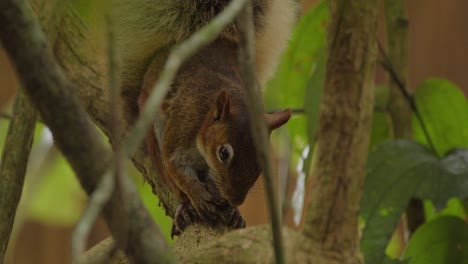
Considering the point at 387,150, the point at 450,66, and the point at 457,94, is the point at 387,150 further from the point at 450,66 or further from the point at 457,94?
the point at 450,66

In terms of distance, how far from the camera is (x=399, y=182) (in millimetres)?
1609

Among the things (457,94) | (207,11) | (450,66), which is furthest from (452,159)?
(450,66)

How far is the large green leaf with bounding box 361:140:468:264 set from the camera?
1526 millimetres

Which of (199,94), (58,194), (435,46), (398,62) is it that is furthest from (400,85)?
(435,46)

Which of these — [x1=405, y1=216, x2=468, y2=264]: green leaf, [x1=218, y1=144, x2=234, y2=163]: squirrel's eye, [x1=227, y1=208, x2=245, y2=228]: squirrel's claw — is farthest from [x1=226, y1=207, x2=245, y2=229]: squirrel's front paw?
[x1=405, y1=216, x2=468, y2=264]: green leaf

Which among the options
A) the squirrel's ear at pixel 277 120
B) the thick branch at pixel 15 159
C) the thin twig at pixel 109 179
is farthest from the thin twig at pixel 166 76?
the squirrel's ear at pixel 277 120

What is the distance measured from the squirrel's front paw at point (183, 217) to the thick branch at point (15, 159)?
0.31 m

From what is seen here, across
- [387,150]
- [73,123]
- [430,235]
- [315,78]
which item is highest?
[73,123]

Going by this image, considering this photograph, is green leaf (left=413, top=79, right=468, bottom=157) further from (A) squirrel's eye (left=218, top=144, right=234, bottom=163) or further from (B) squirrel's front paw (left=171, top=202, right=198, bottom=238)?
(B) squirrel's front paw (left=171, top=202, right=198, bottom=238)

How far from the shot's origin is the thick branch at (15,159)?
50.5 inches

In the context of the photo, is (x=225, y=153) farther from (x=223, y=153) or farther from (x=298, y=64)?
(x=298, y=64)

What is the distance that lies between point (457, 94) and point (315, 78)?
0.38m

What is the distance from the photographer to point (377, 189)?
63.7 inches

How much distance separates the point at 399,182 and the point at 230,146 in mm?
329
